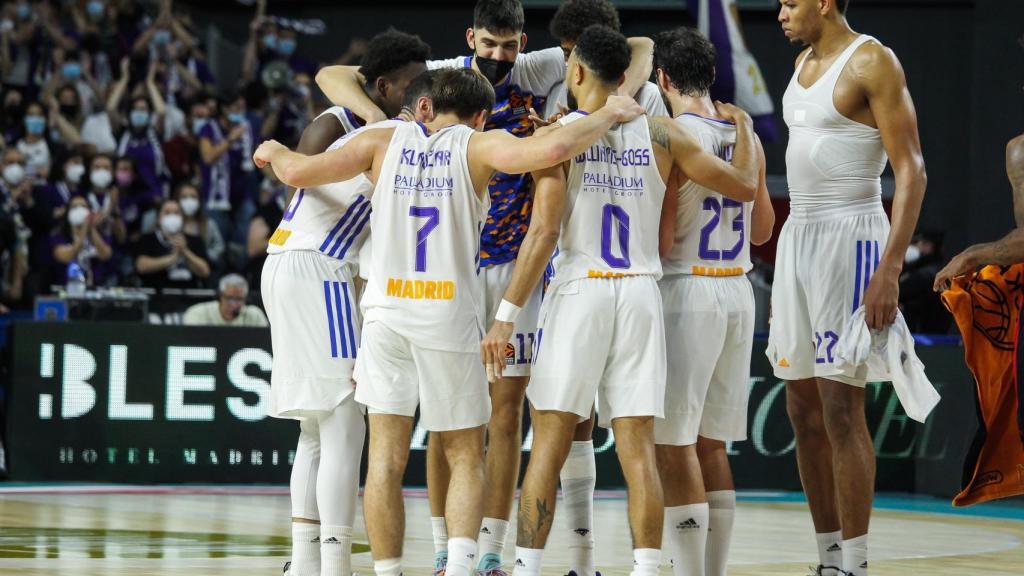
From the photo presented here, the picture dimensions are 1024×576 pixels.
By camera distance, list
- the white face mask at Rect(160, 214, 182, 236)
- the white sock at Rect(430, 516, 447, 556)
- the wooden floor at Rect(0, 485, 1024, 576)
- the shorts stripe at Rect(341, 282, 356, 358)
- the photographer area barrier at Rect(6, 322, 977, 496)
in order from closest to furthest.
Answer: the shorts stripe at Rect(341, 282, 356, 358) < the white sock at Rect(430, 516, 447, 556) < the wooden floor at Rect(0, 485, 1024, 576) < the photographer area barrier at Rect(6, 322, 977, 496) < the white face mask at Rect(160, 214, 182, 236)

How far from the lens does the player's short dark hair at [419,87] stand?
19.3 ft

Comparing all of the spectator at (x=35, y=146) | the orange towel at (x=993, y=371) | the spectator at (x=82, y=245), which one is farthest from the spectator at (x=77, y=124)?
the orange towel at (x=993, y=371)

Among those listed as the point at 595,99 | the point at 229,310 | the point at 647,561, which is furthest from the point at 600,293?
the point at 229,310

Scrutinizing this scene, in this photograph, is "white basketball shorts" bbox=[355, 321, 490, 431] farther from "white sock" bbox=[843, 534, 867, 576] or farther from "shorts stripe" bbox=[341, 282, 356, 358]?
"white sock" bbox=[843, 534, 867, 576]

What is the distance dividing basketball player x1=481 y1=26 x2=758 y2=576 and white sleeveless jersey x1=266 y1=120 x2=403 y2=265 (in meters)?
1.02

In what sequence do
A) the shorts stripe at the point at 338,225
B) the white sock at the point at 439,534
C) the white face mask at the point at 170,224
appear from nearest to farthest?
1. the shorts stripe at the point at 338,225
2. the white sock at the point at 439,534
3. the white face mask at the point at 170,224

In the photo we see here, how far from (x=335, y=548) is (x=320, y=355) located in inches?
33.1

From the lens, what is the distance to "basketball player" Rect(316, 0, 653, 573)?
6.45 m

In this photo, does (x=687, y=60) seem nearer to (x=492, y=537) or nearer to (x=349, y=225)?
(x=349, y=225)

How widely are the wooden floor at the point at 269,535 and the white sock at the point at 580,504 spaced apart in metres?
0.92

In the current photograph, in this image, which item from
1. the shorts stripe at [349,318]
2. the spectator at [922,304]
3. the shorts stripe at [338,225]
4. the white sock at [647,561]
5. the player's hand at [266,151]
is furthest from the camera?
Answer: the spectator at [922,304]

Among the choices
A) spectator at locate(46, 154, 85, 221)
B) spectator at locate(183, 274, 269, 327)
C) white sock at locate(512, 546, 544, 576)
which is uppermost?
spectator at locate(46, 154, 85, 221)

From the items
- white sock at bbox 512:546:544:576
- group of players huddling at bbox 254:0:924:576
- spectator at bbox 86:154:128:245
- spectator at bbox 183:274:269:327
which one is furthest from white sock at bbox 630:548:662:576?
spectator at bbox 86:154:128:245

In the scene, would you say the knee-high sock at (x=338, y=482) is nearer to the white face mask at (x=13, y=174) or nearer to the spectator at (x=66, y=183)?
the spectator at (x=66, y=183)
